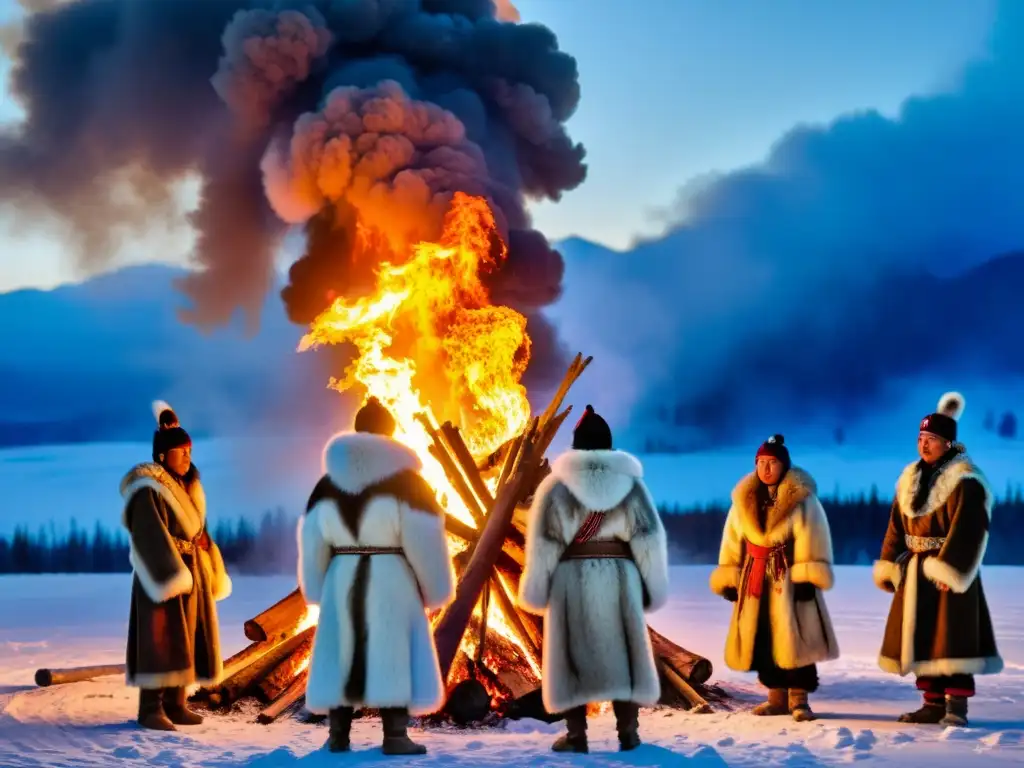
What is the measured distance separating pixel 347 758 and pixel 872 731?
3167 millimetres

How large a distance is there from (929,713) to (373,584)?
381cm

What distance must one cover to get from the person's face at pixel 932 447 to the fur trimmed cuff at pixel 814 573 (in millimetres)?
968

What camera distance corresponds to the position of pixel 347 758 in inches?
268

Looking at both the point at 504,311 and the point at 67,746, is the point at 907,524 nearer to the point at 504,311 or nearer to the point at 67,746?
the point at 504,311

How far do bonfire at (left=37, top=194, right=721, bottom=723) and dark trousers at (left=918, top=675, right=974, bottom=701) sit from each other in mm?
1464

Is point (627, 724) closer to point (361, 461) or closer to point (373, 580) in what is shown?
point (373, 580)

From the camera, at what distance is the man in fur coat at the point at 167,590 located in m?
8.03

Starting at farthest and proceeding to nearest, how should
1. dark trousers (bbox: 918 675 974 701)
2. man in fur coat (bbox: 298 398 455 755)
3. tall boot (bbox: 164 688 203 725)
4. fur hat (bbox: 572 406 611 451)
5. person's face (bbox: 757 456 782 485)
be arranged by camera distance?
person's face (bbox: 757 456 782 485), tall boot (bbox: 164 688 203 725), dark trousers (bbox: 918 675 974 701), fur hat (bbox: 572 406 611 451), man in fur coat (bbox: 298 398 455 755)

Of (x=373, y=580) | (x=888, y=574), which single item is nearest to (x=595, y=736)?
(x=373, y=580)

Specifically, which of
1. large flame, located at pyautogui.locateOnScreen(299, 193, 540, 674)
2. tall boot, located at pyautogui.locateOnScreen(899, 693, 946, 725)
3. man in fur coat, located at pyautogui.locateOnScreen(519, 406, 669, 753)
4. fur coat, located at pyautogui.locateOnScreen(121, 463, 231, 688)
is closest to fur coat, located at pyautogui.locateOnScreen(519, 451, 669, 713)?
man in fur coat, located at pyautogui.locateOnScreen(519, 406, 669, 753)

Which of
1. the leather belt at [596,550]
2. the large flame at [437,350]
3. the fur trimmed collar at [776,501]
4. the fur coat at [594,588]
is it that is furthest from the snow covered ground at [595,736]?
the large flame at [437,350]

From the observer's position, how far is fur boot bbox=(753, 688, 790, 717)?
27.5 feet

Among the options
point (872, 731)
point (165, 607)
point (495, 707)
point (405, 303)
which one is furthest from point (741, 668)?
point (405, 303)

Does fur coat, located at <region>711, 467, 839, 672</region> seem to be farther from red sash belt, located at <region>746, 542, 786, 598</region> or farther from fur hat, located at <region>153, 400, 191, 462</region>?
fur hat, located at <region>153, 400, 191, 462</region>
